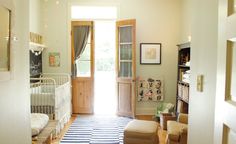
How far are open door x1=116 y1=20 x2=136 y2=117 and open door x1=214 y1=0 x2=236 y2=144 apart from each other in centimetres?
417

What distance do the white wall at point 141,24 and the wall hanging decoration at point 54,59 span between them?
99mm

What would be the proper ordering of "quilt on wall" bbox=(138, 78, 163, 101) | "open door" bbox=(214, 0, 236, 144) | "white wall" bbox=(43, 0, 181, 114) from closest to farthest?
"open door" bbox=(214, 0, 236, 144) → "white wall" bbox=(43, 0, 181, 114) → "quilt on wall" bbox=(138, 78, 163, 101)

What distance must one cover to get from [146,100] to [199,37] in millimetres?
4295

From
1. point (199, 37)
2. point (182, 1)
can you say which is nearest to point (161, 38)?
point (182, 1)

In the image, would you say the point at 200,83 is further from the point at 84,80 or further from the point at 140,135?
the point at 84,80

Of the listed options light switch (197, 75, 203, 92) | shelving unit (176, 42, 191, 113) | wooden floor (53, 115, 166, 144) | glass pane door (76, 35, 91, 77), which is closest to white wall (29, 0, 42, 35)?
glass pane door (76, 35, 91, 77)

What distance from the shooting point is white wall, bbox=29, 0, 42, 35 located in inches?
195

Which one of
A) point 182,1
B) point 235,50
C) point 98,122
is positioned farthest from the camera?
point 182,1

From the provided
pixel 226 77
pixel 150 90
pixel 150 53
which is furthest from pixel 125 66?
pixel 226 77

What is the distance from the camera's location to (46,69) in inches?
223

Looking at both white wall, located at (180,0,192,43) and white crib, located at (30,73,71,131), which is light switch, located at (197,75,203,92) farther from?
white wall, located at (180,0,192,43)

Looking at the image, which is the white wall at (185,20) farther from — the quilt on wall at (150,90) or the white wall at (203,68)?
the white wall at (203,68)

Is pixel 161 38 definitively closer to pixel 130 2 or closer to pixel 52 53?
pixel 130 2

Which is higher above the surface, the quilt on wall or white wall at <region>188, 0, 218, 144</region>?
white wall at <region>188, 0, 218, 144</region>
